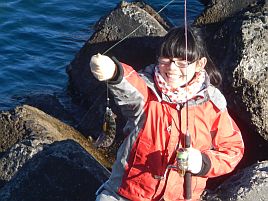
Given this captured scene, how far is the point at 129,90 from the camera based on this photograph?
4.44 metres

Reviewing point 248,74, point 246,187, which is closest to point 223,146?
point 246,187

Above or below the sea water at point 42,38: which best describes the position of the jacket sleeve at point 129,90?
above

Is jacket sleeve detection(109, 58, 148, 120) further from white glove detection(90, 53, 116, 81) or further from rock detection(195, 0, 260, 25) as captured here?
rock detection(195, 0, 260, 25)

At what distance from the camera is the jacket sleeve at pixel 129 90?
4340 mm

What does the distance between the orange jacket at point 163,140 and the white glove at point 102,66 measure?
26 cm

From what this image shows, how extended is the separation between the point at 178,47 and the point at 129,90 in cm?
49

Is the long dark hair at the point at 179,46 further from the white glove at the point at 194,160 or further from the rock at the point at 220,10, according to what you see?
the rock at the point at 220,10

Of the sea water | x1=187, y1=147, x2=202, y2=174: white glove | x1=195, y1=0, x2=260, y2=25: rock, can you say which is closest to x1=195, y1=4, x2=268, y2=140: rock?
x1=187, y1=147, x2=202, y2=174: white glove

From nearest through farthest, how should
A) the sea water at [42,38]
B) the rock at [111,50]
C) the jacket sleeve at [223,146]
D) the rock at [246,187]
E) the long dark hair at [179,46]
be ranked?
the long dark hair at [179,46] < the jacket sleeve at [223,146] < the rock at [246,187] < the rock at [111,50] < the sea water at [42,38]

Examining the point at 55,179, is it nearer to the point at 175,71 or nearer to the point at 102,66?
the point at 175,71

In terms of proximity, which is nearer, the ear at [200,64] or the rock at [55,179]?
the ear at [200,64]

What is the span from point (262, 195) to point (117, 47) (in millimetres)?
3717

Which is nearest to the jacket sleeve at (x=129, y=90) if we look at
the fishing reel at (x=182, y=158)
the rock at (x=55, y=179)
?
the fishing reel at (x=182, y=158)

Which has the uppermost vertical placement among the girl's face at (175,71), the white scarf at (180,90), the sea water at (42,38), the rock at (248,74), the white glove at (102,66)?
the white glove at (102,66)
